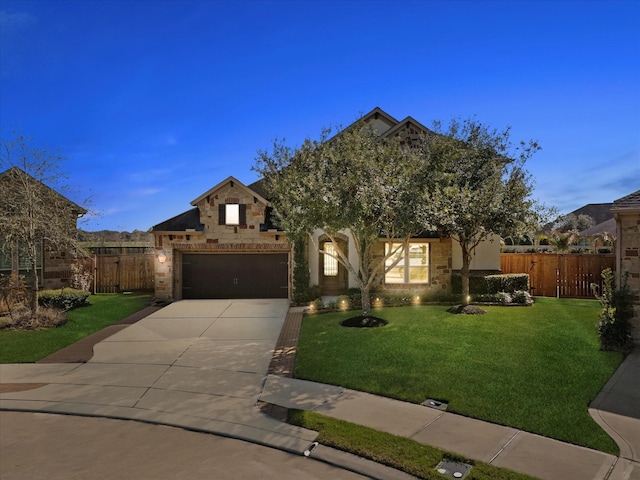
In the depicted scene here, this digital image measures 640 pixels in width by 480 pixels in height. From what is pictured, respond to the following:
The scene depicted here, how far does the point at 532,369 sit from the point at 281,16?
11799 millimetres

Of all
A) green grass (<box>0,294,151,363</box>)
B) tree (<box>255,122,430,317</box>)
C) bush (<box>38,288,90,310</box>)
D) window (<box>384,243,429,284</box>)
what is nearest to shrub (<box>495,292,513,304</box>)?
window (<box>384,243,429,284</box>)

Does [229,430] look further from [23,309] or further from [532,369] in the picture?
[23,309]

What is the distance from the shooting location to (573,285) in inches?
717

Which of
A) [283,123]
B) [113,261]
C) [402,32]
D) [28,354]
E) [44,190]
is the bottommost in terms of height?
[28,354]

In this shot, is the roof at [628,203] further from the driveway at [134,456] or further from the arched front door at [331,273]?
the arched front door at [331,273]

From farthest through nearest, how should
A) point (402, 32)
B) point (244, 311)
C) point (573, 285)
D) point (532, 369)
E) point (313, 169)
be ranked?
point (573, 285)
point (244, 311)
point (402, 32)
point (313, 169)
point (532, 369)

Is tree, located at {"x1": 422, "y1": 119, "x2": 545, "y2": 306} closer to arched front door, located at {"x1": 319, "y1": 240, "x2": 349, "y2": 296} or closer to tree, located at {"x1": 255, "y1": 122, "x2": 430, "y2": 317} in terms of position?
tree, located at {"x1": 255, "y1": 122, "x2": 430, "y2": 317}

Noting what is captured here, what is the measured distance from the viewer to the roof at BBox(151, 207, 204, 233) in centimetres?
1848

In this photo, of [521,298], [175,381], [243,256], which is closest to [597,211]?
[521,298]

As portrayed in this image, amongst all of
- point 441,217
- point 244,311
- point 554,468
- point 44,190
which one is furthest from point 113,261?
point 554,468

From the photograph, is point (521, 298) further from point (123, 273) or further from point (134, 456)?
point (123, 273)

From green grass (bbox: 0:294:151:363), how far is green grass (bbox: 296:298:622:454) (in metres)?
6.42

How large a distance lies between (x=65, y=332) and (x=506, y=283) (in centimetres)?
1577

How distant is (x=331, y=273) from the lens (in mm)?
19844
